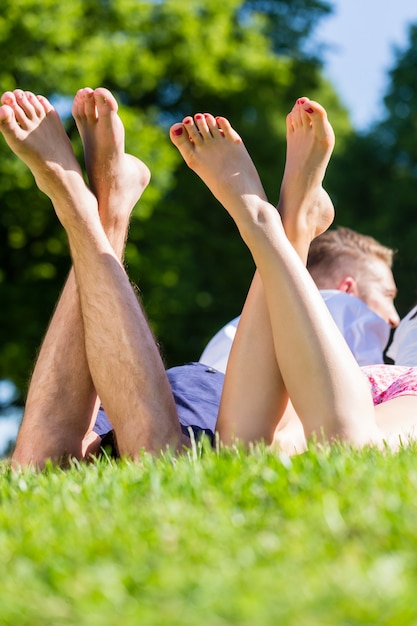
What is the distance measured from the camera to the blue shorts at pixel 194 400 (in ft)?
10.5

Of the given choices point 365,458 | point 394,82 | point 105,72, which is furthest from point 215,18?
point 365,458

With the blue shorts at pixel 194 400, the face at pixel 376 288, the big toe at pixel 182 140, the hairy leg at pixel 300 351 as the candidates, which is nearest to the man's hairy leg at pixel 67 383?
the blue shorts at pixel 194 400

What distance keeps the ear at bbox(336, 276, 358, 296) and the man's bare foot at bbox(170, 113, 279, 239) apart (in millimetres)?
1929

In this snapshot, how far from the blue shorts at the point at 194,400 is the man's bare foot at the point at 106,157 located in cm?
68

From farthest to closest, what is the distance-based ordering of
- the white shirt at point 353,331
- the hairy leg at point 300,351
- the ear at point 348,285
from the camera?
the ear at point 348,285 < the white shirt at point 353,331 < the hairy leg at point 300,351

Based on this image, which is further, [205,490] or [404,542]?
[205,490]

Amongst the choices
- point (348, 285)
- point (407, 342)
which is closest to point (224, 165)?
point (407, 342)

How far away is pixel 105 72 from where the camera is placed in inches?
613

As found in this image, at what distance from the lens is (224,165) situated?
326cm

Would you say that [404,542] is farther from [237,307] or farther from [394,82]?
[394,82]

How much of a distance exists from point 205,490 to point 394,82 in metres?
19.9

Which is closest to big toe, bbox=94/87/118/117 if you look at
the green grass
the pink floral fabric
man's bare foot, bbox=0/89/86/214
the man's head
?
man's bare foot, bbox=0/89/86/214

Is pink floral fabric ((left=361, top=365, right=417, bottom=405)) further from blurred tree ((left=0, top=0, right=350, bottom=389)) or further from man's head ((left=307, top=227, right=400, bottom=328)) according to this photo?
→ blurred tree ((left=0, top=0, right=350, bottom=389))

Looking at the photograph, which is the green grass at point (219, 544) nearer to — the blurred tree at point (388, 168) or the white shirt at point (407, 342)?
the white shirt at point (407, 342)
